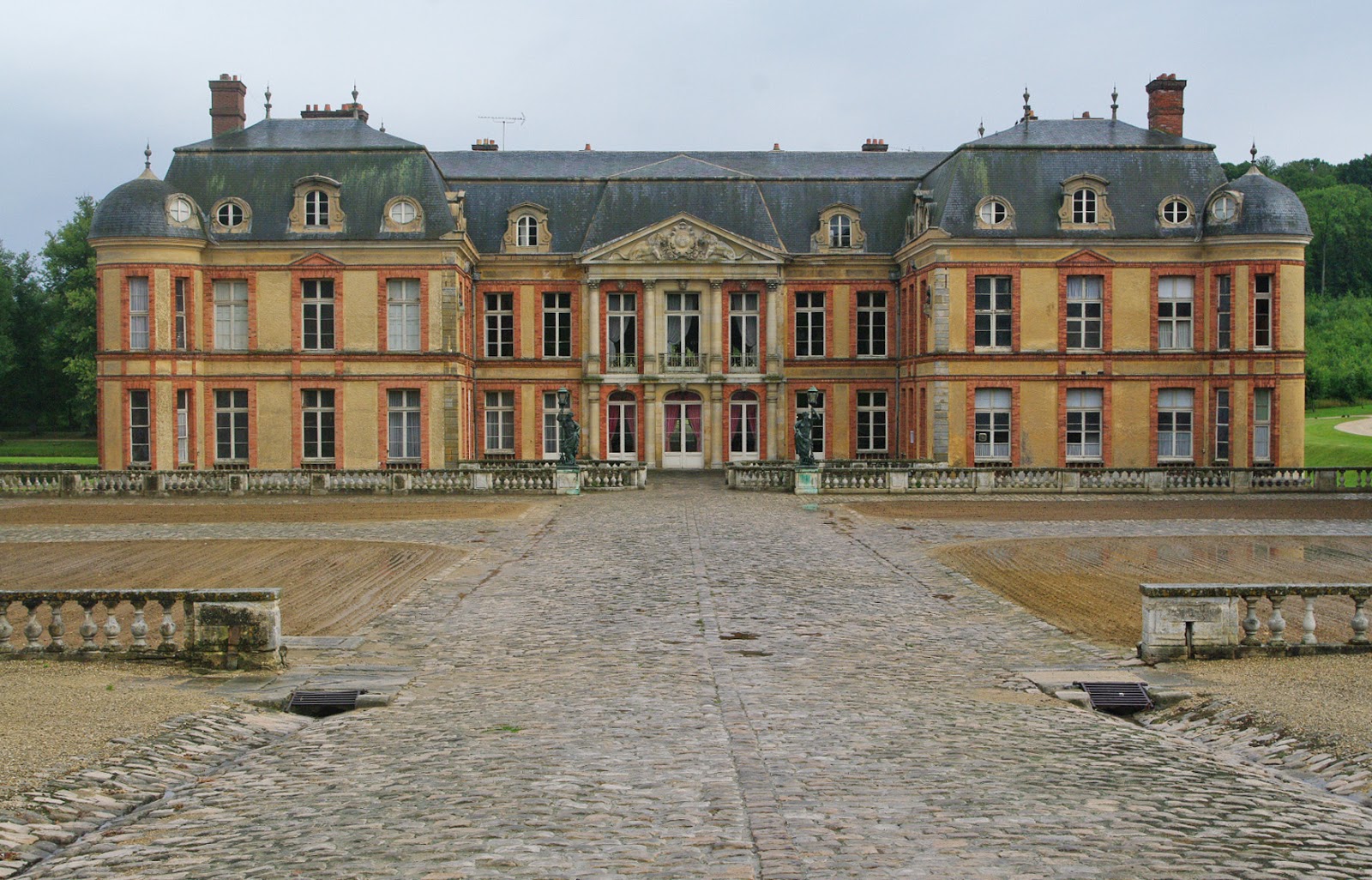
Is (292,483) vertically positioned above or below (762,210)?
below

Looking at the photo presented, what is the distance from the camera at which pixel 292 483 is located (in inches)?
1362

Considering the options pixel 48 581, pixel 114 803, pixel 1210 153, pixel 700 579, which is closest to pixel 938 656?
pixel 700 579

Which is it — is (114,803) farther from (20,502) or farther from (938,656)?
(20,502)

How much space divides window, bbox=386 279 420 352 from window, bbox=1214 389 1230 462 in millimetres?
24318

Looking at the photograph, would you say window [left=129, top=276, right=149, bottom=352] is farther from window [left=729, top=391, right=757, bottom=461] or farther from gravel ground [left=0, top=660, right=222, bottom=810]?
gravel ground [left=0, top=660, right=222, bottom=810]

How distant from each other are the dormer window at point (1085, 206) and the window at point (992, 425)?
551cm

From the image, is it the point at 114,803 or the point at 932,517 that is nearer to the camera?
the point at 114,803

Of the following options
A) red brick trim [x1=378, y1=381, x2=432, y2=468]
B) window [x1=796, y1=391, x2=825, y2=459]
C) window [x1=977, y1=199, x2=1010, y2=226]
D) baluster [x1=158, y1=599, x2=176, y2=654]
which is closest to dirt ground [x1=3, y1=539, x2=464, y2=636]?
baluster [x1=158, y1=599, x2=176, y2=654]

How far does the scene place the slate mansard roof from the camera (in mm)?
39906

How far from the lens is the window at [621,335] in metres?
43.8

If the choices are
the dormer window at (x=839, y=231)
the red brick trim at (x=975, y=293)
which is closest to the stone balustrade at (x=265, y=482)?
the red brick trim at (x=975, y=293)

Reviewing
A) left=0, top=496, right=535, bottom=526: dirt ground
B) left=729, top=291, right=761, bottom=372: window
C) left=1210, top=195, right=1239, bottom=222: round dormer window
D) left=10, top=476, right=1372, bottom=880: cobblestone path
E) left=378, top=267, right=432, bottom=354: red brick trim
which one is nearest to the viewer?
left=10, top=476, right=1372, bottom=880: cobblestone path

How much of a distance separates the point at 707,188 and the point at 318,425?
15.1m

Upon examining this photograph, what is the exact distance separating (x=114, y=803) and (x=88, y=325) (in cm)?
6219
